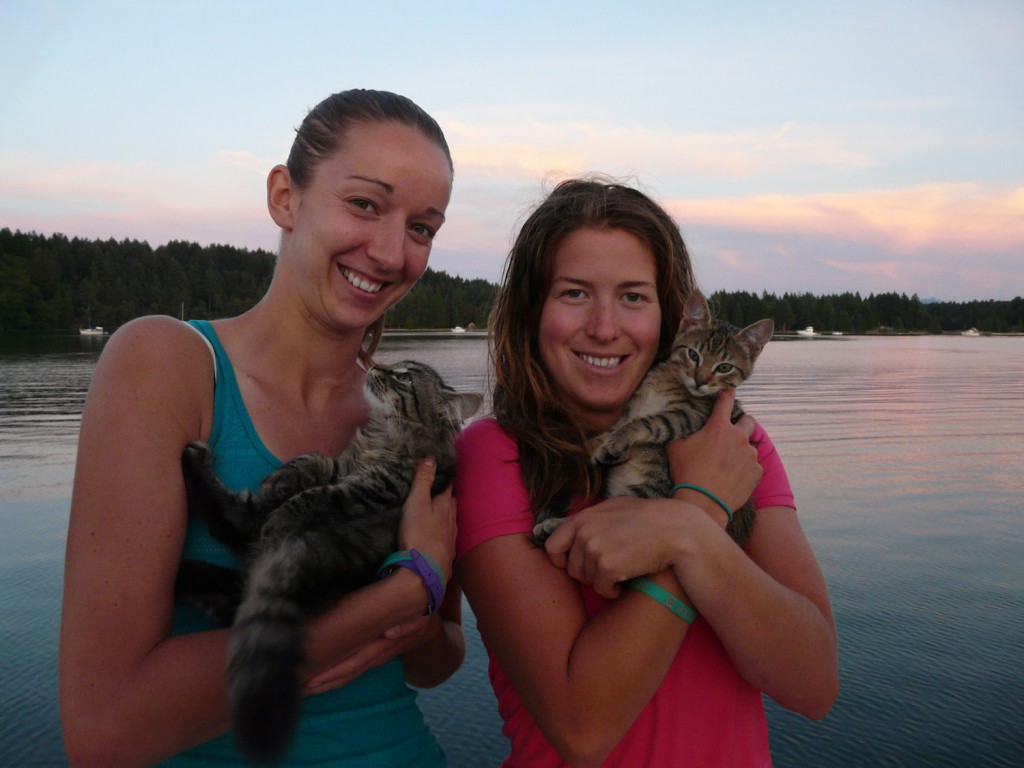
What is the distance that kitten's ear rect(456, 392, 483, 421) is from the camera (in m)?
3.18

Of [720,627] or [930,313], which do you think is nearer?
[720,627]

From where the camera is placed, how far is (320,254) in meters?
2.31

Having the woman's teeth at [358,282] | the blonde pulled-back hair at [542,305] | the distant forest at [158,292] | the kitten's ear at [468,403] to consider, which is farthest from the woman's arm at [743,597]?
the distant forest at [158,292]

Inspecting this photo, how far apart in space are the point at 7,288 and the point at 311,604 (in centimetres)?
7134

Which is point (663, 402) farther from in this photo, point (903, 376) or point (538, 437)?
point (903, 376)

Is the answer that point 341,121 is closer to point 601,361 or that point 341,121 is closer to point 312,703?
point 601,361

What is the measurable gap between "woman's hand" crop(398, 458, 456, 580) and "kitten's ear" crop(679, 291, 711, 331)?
1.34m

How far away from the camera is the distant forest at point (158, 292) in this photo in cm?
5831

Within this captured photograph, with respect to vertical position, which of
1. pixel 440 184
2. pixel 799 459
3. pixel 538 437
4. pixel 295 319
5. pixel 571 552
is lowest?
pixel 799 459

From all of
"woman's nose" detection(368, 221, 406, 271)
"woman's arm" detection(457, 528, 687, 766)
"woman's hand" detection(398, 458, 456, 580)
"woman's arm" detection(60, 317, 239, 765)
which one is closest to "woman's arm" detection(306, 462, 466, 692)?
"woman's hand" detection(398, 458, 456, 580)

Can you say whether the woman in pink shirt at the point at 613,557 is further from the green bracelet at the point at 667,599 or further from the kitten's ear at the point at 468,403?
the kitten's ear at the point at 468,403

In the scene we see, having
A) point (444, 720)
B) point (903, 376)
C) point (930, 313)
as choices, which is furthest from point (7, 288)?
point (930, 313)

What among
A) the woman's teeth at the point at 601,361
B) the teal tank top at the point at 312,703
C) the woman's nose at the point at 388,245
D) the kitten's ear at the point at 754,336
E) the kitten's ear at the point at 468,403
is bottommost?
the teal tank top at the point at 312,703

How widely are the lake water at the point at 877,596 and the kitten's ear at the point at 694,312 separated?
8.23 feet
